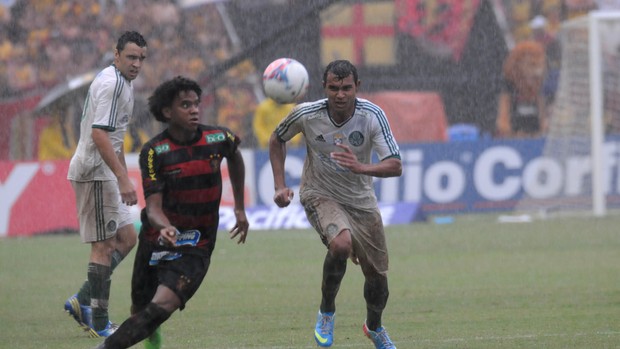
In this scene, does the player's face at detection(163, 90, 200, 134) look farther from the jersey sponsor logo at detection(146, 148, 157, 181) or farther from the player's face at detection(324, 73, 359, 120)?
the player's face at detection(324, 73, 359, 120)

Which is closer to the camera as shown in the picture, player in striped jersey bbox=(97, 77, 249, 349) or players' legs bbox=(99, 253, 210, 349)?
players' legs bbox=(99, 253, 210, 349)

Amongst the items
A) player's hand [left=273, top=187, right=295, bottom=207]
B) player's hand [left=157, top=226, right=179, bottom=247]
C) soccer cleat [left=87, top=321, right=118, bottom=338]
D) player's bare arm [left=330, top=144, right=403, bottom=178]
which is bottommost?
soccer cleat [left=87, top=321, right=118, bottom=338]

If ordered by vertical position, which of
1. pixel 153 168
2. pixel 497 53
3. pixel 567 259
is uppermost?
pixel 497 53

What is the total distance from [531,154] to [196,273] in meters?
14.9

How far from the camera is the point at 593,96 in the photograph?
21.1 metres

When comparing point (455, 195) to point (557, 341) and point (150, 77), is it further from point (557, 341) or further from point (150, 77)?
point (557, 341)

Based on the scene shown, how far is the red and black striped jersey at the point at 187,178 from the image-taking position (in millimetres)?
7367

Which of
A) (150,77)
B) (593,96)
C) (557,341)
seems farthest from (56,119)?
(557,341)

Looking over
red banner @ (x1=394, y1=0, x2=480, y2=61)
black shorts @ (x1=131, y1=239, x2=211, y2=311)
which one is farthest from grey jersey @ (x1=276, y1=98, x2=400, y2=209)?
red banner @ (x1=394, y1=0, x2=480, y2=61)

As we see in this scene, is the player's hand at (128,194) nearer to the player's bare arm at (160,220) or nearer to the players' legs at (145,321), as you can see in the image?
the player's bare arm at (160,220)

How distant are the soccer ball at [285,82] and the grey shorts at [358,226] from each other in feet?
3.70

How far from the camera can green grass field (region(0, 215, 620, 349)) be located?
9.25m

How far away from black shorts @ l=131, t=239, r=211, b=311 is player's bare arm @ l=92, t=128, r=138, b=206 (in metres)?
0.89

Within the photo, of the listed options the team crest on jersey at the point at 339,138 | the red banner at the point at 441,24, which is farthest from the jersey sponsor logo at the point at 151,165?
the red banner at the point at 441,24
